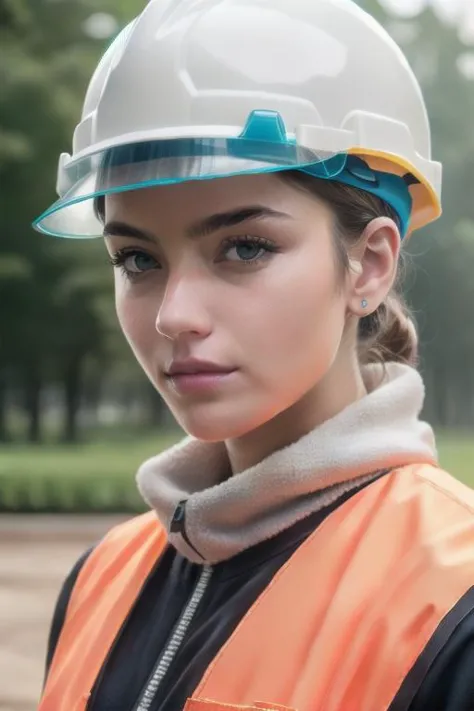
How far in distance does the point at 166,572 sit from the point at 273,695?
13.4 inches

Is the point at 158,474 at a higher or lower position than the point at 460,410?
higher

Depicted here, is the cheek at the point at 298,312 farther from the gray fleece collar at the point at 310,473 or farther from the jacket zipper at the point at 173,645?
the jacket zipper at the point at 173,645

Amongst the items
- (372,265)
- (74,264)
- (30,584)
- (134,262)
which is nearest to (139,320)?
(134,262)

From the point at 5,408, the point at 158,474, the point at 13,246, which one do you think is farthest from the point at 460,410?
the point at 158,474

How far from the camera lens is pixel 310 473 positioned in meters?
1.18

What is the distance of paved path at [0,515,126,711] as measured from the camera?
4500 mm

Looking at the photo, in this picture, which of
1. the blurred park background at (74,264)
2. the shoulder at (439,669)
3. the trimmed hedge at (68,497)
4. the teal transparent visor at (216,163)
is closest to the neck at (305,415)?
the teal transparent visor at (216,163)

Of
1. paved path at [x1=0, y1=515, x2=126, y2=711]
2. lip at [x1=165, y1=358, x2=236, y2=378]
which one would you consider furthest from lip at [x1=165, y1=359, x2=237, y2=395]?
paved path at [x1=0, y1=515, x2=126, y2=711]

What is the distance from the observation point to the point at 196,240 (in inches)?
45.0

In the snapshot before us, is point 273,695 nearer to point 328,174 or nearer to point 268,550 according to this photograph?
point 268,550

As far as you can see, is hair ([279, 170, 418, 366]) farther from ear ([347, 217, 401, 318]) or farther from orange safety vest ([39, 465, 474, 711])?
orange safety vest ([39, 465, 474, 711])

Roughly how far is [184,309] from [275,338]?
0.11 meters

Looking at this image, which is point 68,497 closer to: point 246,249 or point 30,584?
point 30,584

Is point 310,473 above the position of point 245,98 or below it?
below
